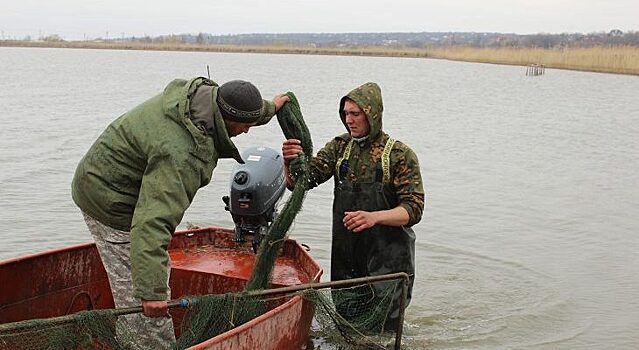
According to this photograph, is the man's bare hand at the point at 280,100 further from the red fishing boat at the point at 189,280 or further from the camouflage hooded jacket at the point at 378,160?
the red fishing boat at the point at 189,280

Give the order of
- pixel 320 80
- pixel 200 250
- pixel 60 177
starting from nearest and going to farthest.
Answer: pixel 200 250
pixel 60 177
pixel 320 80

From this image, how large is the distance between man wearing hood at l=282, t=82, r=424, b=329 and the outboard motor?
918 mm

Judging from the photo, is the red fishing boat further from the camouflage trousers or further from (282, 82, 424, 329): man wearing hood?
the camouflage trousers

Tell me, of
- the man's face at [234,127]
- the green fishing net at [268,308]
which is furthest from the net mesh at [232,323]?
the man's face at [234,127]

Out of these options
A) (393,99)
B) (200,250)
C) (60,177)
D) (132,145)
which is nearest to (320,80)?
(393,99)

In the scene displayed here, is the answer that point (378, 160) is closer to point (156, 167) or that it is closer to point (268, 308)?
point (268, 308)

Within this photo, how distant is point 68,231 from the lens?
33.8 ft

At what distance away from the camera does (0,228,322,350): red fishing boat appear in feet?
15.8

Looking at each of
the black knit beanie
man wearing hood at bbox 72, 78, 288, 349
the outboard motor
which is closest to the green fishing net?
man wearing hood at bbox 72, 78, 288, 349

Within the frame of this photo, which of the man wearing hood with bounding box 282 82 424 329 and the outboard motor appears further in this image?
the outboard motor

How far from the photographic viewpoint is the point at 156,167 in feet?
12.5

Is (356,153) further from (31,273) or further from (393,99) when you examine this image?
(393,99)

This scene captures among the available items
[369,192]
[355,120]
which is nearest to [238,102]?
[355,120]

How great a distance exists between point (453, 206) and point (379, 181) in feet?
23.1
